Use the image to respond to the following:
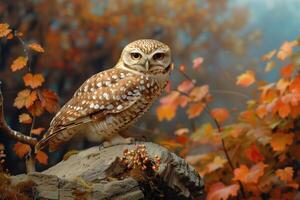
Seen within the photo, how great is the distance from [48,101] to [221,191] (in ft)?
3.38

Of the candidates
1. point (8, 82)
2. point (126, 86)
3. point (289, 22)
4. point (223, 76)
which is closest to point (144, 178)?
point (126, 86)

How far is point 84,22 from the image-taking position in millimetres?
3092

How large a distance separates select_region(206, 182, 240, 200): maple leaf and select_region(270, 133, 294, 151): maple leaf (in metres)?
0.26

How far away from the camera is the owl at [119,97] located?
1.72 meters

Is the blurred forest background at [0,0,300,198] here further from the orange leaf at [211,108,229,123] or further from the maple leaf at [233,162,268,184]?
the maple leaf at [233,162,268,184]

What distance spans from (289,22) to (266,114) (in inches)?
43.1

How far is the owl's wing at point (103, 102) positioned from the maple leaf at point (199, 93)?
3.06 feet

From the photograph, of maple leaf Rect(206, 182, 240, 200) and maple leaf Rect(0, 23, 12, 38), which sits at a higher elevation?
maple leaf Rect(0, 23, 12, 38)

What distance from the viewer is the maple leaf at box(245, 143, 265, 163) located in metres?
2.51

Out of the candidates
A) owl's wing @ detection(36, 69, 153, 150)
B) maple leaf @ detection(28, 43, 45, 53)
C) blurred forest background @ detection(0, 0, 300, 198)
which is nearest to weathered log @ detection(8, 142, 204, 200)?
owl's wing @ detection(36, 69, 153, 150)

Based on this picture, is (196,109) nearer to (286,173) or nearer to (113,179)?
(286,173)

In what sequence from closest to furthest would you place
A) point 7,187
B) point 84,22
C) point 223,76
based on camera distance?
point 7,187 → point 84,22 → point 223,76

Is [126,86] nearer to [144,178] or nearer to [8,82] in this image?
[144,178]

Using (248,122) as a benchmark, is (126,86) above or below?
above
